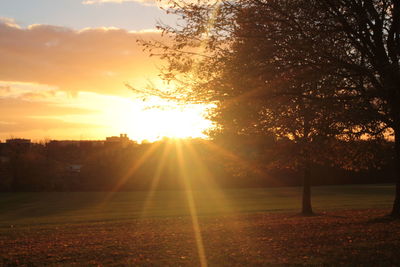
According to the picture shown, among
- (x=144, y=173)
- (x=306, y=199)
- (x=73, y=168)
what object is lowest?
(x=306, y=199)

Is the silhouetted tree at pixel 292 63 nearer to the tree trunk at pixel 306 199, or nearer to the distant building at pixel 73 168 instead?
the tree trunk at pixel 306 199

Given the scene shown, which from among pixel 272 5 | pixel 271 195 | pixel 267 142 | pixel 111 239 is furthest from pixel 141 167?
pixel 272 5

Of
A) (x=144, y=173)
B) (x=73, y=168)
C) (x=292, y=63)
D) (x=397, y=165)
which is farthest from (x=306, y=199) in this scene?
(x=73, y=168)

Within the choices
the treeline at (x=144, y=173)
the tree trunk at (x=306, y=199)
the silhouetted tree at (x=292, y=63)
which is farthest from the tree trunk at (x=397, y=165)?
the treeline at (x=144, y=173)

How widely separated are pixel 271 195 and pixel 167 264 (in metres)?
41.7

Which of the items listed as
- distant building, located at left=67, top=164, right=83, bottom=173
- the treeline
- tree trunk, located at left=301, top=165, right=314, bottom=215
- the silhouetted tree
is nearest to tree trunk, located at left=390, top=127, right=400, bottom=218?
the silhouetted tree

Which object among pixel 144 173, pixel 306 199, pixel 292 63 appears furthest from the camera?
pixel 144 173

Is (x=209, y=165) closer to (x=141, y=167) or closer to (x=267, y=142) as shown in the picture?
(x=141, y=167)

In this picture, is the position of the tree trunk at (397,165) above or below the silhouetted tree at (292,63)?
below

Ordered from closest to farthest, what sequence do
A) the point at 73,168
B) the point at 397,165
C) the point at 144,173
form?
the point at 397,165 < the point at 144,173 < the point at 73,168

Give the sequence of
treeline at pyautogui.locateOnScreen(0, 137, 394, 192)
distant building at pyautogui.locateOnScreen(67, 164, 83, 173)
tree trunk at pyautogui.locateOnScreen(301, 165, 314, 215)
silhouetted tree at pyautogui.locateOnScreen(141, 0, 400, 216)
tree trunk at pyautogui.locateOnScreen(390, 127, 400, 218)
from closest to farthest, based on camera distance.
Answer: silhouetted tree at pyautogui.locateOnScreen(141, 0, 400, 216)
tree trunk at pyautogui.locateOnScreen(390, 127, 400, 218)
tree trunk at pyautogui.locateOnScreen(301, 165, 314, 215)
treeline at pyautogui.locateOnScreen(0, 137, 394, 192)
distant building at pyautogui.locateOnScreen(67, 164, 83, 173)

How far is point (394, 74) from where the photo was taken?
11.4 m

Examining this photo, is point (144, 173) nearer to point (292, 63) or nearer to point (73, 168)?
point (73, 168)

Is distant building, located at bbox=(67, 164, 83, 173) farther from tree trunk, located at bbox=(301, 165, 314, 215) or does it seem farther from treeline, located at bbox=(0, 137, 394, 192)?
tree trunk, located at bbox=(301, 165, 314, 215)
